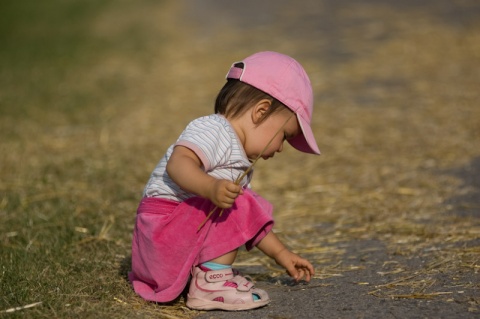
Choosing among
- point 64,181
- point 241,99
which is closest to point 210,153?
point 241,99

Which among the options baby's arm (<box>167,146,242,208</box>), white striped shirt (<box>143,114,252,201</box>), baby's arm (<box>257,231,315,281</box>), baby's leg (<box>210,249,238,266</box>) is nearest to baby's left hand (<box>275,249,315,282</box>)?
baby's arm (<box>257,231,315,281</box>)

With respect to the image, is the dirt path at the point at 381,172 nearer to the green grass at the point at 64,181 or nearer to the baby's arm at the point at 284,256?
the baby's arm at the point at 284,256

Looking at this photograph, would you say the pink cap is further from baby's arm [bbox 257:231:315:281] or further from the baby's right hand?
the baby's right hand

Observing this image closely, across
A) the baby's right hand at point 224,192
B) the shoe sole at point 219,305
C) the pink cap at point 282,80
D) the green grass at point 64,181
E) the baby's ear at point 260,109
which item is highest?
the pink cap at point 282,80

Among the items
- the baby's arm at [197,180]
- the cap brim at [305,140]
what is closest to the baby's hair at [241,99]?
the cap brim at [305,140]

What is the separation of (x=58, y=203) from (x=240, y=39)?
23.1 feet

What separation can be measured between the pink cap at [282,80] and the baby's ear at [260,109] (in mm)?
53

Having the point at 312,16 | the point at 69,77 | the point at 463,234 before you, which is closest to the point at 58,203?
the point at 463,234

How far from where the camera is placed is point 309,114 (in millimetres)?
3717

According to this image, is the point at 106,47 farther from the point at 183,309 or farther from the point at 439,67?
the point at 183,309

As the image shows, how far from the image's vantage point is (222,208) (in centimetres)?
342

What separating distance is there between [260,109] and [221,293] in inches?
31.6

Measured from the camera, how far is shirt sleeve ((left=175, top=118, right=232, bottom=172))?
3400 millimetres

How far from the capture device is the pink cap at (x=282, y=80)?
11.9 feet
